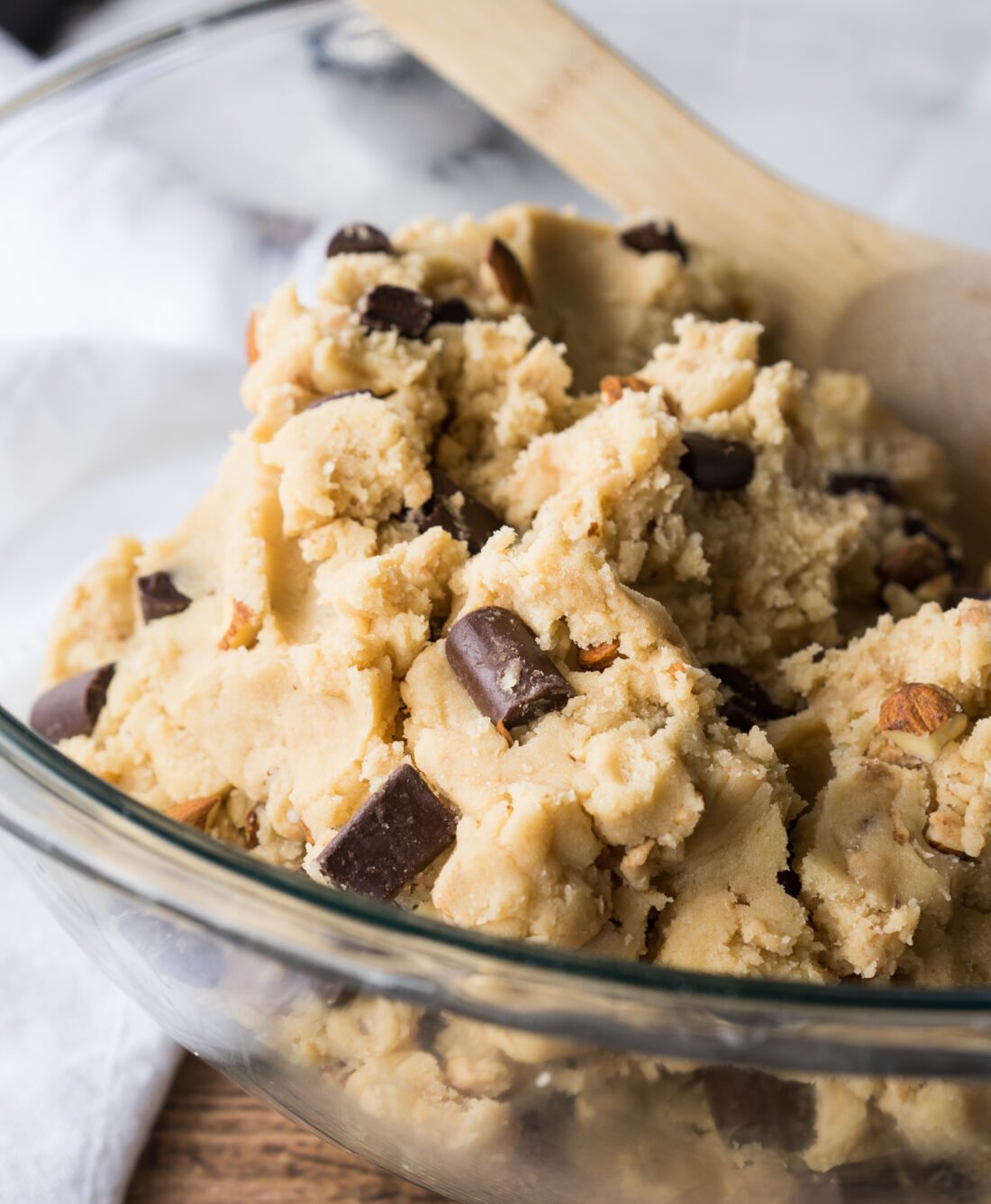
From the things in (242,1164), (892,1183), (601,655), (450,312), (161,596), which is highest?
(450,312)

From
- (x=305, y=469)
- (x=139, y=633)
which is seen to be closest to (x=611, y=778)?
(x=305, y=469)

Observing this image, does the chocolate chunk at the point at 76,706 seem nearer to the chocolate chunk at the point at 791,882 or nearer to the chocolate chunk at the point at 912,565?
the chocolate chunk at the point at 791,882

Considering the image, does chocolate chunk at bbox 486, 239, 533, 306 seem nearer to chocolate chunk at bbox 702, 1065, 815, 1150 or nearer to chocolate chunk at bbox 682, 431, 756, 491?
chocolate chunk at bbox 682, 431, 756, 491

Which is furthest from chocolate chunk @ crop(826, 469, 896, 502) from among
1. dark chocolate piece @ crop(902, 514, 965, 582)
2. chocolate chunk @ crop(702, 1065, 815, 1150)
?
chocolate chunk @ crop(702, 1065, 815, 1150)

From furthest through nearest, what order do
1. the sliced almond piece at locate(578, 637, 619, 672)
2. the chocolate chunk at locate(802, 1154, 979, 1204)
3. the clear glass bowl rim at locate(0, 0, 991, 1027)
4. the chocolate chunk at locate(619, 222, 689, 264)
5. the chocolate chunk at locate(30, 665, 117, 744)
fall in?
1. the chocolate chunk at locate(619, 222, 689, 264)
2. the chocolate chunk at locate(30, 665, 117, 744)
3. the sliced almond piece at locate(578, 637, 619, 672)
4. the chocolate chunk at locate(802, 1154, 979, 1204)
5. the clear glass bowl rim at locate(0, 0, 991, 1027)

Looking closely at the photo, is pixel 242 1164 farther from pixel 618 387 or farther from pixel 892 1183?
pixel 618 387

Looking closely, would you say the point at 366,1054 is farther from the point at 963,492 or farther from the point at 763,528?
the point at 963,492

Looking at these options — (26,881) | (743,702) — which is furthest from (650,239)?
(26,881)
